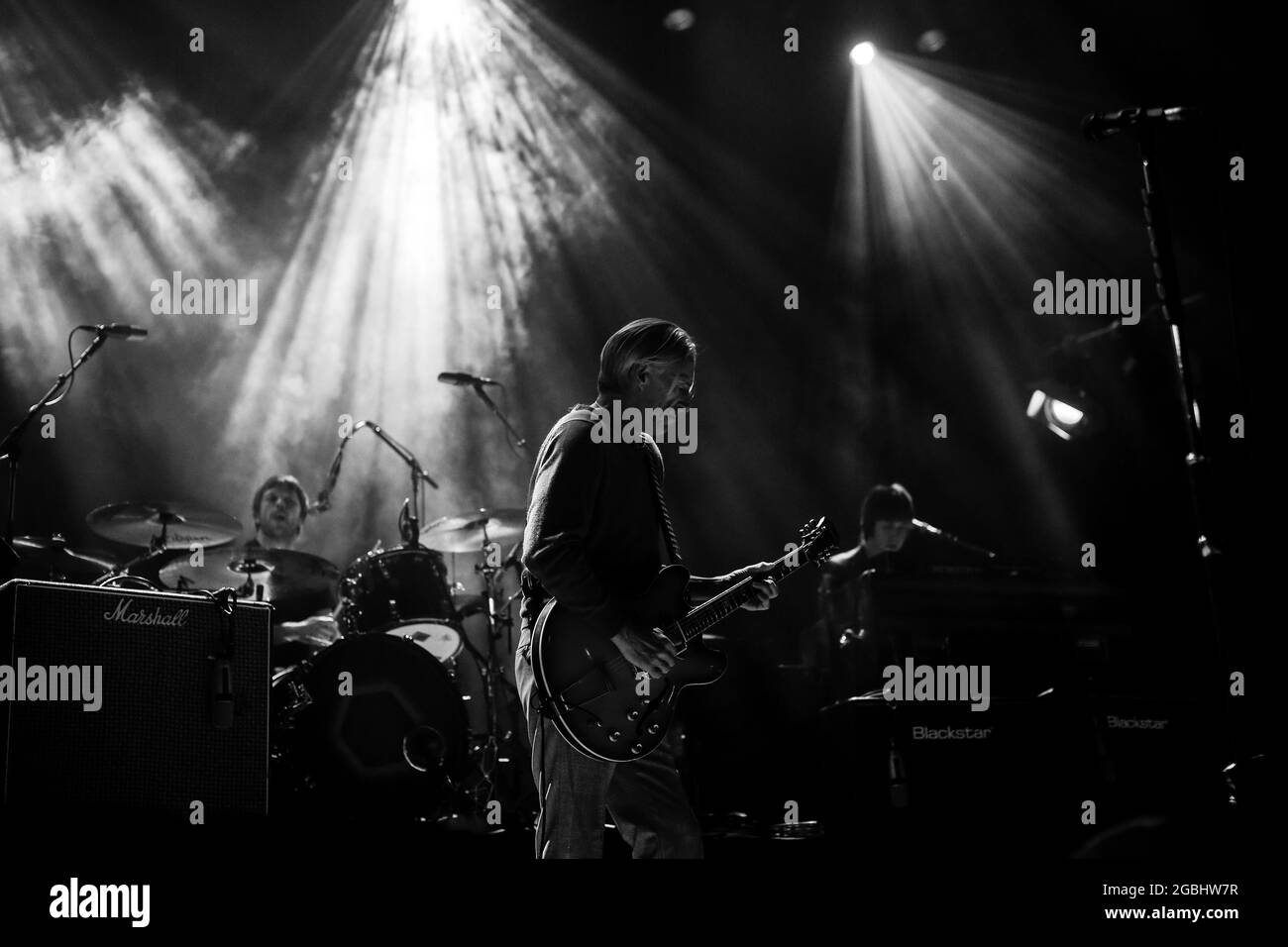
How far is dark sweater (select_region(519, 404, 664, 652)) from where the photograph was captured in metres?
3.26

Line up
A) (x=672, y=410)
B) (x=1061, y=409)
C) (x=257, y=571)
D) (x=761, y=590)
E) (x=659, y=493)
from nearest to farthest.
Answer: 1. (x=659, y=493)
2. (x=761, y=590)
3. (x=672, y=410)
4. (x=257, y=571)
5. (x=1061, y=409)

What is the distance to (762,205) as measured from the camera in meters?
8.41

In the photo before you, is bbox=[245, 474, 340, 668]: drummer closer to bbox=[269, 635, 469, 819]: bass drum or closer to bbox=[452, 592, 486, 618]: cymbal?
bbox=[269, 635, 469, 819]: bass drum

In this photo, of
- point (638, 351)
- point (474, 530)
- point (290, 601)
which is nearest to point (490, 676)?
point (474, 530)

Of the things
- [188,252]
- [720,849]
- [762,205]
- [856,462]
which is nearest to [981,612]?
[720,849]

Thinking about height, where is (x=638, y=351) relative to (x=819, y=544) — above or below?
above

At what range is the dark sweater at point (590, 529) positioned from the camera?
3.26 m

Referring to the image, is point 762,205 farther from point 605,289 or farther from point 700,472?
point 700,472

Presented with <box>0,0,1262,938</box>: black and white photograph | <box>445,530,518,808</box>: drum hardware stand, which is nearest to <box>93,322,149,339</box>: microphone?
<box>0,0,1262,938</box>: black and white photograph

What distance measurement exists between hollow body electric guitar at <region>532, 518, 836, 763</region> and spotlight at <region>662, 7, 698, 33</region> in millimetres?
5517

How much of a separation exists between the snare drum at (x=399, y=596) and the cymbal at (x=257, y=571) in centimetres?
17

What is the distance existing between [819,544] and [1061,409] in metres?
4.13

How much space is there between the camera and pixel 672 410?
13.5 ft

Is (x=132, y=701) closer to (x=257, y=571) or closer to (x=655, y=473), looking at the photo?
(x=655, y=473)
